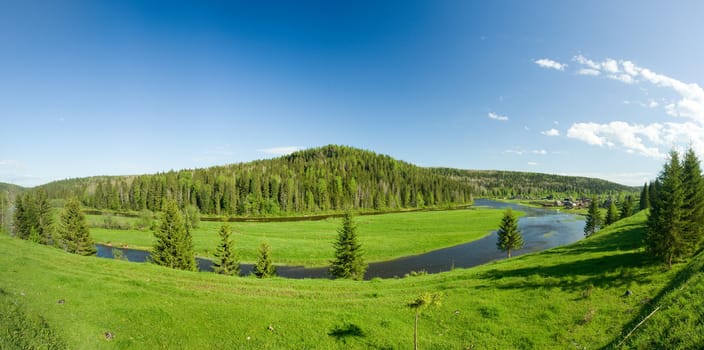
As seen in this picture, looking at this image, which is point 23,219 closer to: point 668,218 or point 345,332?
point 345,332

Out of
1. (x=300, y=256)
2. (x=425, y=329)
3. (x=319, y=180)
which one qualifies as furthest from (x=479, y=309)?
(x=319, y=180)

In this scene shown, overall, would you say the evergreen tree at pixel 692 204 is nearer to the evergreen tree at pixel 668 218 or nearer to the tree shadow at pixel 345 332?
the evergreen tree at pixel 668 218

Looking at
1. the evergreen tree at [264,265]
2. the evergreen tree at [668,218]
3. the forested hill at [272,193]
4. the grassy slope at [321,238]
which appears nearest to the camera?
the evergreen tree at [668,218]

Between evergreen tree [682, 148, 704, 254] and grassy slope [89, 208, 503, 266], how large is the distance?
40159 mm

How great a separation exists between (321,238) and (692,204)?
6079cm

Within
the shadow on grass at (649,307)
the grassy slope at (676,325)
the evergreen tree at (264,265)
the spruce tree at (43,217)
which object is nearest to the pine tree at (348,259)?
the evergreen tree at (264,265)

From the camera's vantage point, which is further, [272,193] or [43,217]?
[272,193]

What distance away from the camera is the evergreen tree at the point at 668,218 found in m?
21.0

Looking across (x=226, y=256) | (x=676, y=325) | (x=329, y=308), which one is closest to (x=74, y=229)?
(x=226, y=256)

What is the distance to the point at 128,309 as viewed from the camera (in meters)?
17.0

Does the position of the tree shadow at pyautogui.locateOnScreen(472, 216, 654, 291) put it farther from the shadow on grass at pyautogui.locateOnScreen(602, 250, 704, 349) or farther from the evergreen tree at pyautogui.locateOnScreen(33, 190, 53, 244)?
the evergreen tree at pyautogui.locateOnScreen(33, 190, 53, 244)

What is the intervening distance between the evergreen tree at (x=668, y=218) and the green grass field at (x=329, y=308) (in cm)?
138

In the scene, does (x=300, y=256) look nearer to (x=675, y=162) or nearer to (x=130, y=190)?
(x=675, y=162)

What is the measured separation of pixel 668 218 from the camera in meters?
22.2
